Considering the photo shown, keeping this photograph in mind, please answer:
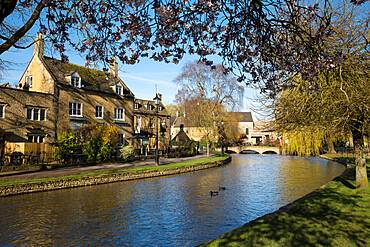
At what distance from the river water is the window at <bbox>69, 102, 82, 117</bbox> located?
13930 mm

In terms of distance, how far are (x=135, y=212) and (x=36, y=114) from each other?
18.6 m

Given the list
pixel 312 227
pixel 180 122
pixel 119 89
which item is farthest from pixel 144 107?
pixel 312 227

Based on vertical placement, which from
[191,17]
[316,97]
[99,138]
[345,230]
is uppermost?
[191,17]

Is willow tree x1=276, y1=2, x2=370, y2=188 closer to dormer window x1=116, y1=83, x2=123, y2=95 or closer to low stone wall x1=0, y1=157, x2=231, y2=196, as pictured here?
low stone wall x1=0, y1=157, x2=231, y2=196

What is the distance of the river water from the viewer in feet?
28.5

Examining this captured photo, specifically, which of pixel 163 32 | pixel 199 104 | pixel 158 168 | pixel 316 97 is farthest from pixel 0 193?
pixel 199 104

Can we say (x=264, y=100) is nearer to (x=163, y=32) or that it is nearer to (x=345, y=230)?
(x=345, y=230)

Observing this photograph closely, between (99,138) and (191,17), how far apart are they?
64.1 feet

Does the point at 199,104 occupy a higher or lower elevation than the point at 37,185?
higher

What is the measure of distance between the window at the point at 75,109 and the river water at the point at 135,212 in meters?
13.9

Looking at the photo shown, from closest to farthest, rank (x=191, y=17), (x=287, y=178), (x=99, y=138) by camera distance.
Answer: (x=191, y=17), (x=287, y=178), (x=99, y=138)

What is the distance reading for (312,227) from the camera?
723cm

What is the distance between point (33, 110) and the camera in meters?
24.6

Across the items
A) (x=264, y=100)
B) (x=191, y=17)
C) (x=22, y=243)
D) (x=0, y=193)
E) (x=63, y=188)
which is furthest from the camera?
(x=63, y=188)
